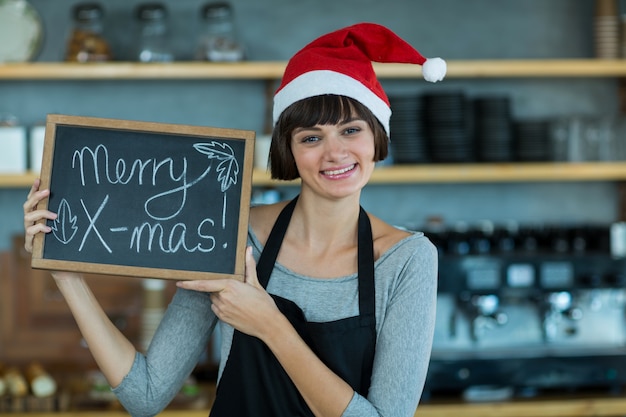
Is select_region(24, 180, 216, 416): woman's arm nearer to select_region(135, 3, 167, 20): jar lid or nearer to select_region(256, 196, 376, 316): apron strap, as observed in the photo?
select_region(256, 196, 376, 316): apron strap

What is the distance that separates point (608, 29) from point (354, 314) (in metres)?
2.24

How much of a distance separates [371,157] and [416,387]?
17.8 inches

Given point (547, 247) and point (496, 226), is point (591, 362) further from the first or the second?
point (496, 226)

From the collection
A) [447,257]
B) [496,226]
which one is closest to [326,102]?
[447,257]

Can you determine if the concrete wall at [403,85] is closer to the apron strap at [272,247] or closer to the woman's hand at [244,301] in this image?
the apron strap at [272,247]

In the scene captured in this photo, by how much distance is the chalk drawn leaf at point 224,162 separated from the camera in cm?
161

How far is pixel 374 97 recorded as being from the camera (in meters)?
1.72

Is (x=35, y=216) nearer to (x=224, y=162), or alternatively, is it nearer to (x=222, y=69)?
(x=224, y=162)

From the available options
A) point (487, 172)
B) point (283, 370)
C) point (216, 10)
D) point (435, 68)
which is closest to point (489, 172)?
point (487, 172)

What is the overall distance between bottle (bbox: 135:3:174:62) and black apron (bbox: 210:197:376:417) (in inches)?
72.6

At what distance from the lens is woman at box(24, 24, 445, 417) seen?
1575mm

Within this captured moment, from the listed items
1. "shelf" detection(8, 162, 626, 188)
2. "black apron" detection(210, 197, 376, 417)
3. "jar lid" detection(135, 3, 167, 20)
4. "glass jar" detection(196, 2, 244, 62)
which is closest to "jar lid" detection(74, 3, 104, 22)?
"jar lid" detection(135, 3, 167, 20)

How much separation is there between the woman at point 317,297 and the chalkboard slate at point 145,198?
4cm

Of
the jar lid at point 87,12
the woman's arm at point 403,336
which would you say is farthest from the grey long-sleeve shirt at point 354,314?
the jar lid at point 87,12
